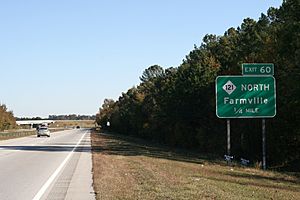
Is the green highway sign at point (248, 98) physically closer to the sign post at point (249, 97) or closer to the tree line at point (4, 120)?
the sign post at point (249, 97)

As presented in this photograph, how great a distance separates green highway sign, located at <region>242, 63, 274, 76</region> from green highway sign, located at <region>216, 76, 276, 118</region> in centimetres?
26

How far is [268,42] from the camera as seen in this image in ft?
143

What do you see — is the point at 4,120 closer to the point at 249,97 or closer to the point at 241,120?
the point at 241,120

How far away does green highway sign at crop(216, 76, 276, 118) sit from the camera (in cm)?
2647

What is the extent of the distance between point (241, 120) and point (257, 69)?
23.9 m

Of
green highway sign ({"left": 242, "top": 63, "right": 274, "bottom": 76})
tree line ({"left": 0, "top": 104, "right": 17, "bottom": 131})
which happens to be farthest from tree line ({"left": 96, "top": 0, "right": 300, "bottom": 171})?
tree line ({"left": 0, "top": 104, "right": 17, "bottom": 131})

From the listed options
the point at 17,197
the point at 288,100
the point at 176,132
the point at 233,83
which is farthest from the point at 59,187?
the point at 176,132

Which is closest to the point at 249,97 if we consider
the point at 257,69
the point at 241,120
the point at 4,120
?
the point at 257,69

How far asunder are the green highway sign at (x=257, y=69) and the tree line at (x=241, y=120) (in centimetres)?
479

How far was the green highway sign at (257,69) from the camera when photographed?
2609 centimetres

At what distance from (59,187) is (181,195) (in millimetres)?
4294

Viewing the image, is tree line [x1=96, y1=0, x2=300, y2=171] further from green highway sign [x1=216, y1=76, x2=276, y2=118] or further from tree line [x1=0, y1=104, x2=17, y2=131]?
tree line [x1=0, y1=104, x2=17, y2=131]

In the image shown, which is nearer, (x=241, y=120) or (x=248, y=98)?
(x=248, y=98)

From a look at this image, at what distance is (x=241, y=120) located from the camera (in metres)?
49.6
